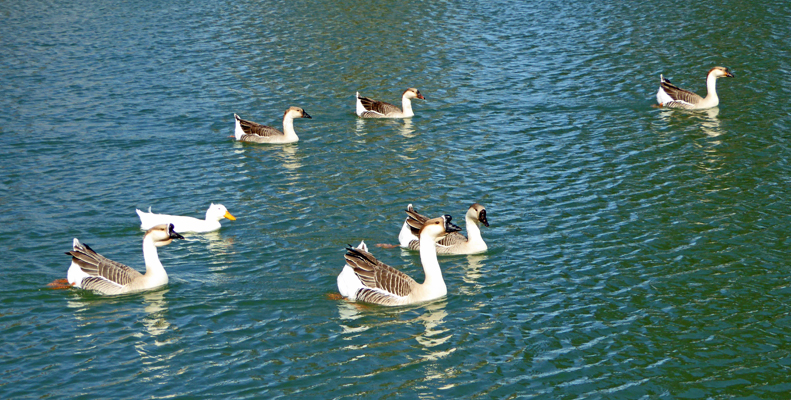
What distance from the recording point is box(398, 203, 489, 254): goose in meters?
16.1

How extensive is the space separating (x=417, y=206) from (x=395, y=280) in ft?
16.6

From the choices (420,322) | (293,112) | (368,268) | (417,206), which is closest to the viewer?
(420,322)

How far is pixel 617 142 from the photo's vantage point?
23.6 meters

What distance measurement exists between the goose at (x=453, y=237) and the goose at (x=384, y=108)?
10.6 metres

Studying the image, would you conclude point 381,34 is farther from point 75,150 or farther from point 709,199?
point 709,199

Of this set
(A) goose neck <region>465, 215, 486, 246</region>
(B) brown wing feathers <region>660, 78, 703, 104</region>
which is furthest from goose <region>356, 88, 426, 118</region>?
(A) goose neck <region>465, 215, 486, 246</region>

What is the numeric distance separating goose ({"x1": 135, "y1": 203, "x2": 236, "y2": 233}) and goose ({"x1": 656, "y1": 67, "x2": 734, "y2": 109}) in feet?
49.7

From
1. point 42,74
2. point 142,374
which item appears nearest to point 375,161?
point 142,374

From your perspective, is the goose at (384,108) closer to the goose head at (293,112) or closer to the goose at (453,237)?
the goose head at (293,112)

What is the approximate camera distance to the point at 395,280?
14258 millimetres

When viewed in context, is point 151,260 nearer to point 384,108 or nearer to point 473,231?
point 473,231

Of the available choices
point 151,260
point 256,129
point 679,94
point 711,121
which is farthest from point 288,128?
point 711,121

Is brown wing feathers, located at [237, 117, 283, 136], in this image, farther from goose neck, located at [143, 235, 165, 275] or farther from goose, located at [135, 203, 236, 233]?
goose neck, located at [143, 235, 165, 275]

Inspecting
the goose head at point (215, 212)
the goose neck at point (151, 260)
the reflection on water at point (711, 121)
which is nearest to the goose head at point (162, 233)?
the goose neck at point (151, 260)
